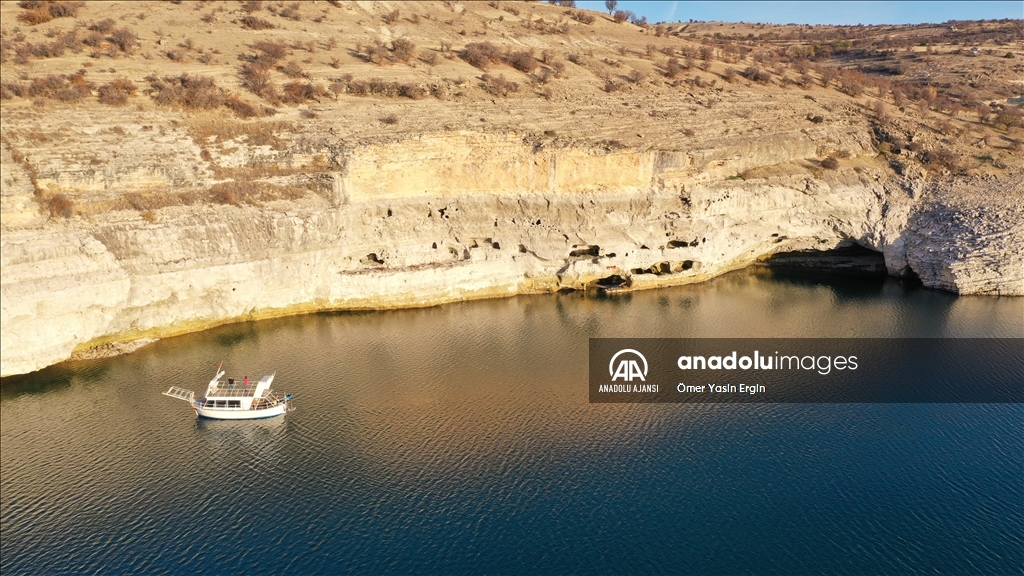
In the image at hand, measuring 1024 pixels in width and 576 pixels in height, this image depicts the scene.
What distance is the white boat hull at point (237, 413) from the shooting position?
2544cm

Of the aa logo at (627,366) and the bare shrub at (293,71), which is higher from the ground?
the bare shrub at (293,71)

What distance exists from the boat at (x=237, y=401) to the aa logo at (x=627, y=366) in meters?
14.1

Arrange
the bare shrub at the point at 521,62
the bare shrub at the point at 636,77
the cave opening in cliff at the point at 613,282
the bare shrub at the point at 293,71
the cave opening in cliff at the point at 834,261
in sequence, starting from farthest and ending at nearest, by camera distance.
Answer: the bare shrub at the point at 636,77
the bare shrub at the point at 521,62
the cave opening in cliff at the point at 834,261
the bare shrub at the point at 293,71
the cave opening in cliff at the point at 613,282

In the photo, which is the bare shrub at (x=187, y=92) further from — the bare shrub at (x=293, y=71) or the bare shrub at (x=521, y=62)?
the bare shrub at (x=521, y=62)

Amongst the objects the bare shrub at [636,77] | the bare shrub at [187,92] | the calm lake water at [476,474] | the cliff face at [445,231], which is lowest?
the calm lake water at [476,474]

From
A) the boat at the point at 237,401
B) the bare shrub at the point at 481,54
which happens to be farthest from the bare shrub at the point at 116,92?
the bare shrub at the point at 481,54

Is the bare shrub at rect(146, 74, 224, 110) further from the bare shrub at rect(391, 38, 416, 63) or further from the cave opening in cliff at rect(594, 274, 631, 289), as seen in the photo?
the cave opening in cliff at rect(594, 274, 631, 289)

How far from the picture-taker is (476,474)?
872 inches

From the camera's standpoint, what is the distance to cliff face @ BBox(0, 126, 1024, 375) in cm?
2884

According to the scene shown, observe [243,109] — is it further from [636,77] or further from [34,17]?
[636,77]

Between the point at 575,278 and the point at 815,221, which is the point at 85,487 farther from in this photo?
the point at 815,221

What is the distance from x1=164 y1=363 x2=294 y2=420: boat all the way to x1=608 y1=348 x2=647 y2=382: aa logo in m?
14.1

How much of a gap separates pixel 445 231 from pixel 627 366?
13.9 meters

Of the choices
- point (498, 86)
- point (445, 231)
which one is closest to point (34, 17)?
point (498, 86)
